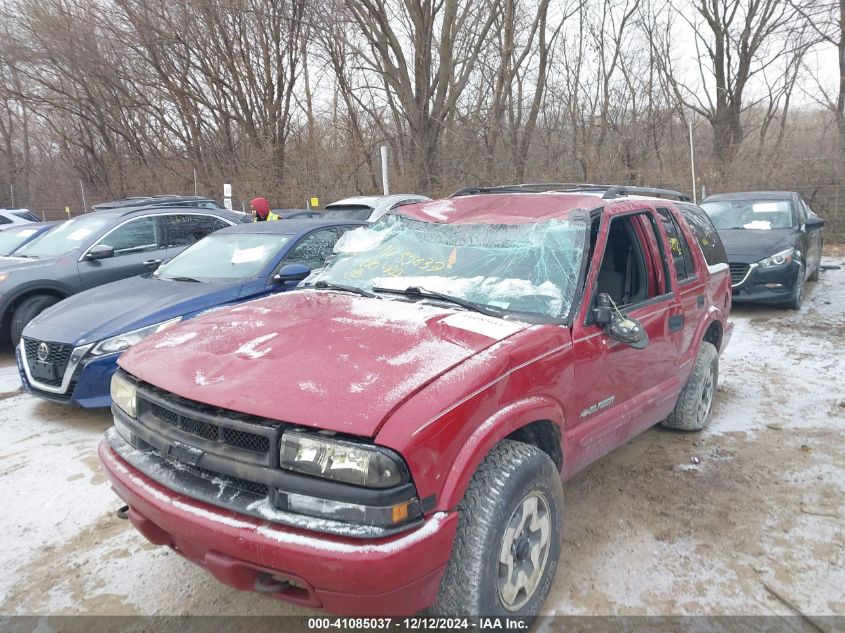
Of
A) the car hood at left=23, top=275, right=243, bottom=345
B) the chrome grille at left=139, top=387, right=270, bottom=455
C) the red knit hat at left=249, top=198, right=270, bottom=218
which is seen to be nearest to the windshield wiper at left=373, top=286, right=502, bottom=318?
the chrome grille at left=139, top=387, right=270, bottom=455

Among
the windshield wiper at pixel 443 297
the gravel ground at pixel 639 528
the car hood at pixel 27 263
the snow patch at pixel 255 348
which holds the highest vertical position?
the car hood at pixel 27 263

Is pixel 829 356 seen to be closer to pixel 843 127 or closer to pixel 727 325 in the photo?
pixel 727 325

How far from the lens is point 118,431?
9.05ft

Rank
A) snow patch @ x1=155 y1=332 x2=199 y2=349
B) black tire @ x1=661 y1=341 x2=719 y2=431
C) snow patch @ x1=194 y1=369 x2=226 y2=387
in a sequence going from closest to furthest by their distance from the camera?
snow patch @ x1=194 y1=369 x2=226 y2=387, snow patch @ x1=155 y1=332 x2=199 y2=349, black tire @ x1=661 y1=341 x2=719 y2=431

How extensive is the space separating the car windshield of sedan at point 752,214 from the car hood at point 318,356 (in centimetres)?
845

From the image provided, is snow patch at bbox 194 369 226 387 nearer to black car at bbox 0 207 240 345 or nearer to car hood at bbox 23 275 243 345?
car hood at bbox 23 275 243 345

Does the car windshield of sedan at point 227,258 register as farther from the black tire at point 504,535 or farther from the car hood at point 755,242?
the car hood at point 755,242

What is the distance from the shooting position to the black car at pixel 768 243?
26.7 feet

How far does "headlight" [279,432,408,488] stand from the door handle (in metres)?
2.39

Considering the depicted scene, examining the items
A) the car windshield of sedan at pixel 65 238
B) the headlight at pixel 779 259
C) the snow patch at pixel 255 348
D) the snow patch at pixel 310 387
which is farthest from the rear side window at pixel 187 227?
the headlight at pixel 779 259

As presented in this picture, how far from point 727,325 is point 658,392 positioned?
5.73 ft

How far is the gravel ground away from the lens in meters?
2.70

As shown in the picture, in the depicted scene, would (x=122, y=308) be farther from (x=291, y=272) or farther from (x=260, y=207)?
(x=260, y=207)

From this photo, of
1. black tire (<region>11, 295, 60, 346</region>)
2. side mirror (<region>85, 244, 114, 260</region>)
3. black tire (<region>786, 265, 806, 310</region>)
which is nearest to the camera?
black tire (<region>11, 295, 60, 346</region>)
